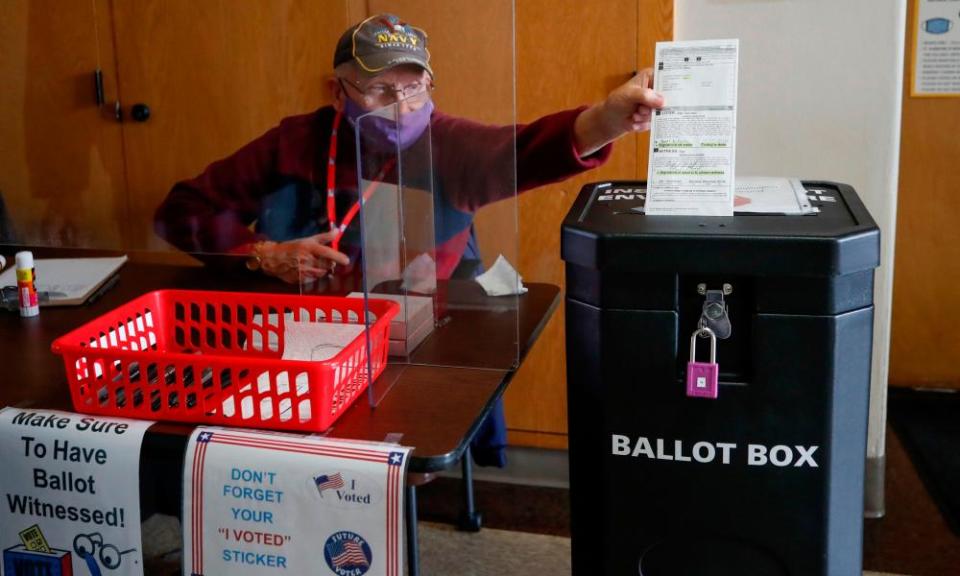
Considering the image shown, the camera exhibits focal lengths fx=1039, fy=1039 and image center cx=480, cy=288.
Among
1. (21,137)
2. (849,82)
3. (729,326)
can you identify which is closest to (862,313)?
(729,326)

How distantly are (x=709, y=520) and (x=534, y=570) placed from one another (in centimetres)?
121

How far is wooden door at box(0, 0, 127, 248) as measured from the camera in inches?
117

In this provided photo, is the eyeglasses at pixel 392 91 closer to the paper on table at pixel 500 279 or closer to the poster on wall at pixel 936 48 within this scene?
the paper on table at pixel 500 279

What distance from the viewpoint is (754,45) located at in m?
2.55

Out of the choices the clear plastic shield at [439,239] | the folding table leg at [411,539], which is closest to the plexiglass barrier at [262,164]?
the clear plastic shield at [439,239]

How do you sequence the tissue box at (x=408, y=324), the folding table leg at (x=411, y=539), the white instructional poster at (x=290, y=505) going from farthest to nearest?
the tissue box at (x=408, y=324), the folding table leg at (x=411, y=539), the white instructional poster at (x=290, y=505)

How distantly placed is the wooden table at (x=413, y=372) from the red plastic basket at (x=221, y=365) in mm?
41

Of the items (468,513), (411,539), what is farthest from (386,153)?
(468,513)

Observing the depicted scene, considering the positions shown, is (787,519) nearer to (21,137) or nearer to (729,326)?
(729,326)

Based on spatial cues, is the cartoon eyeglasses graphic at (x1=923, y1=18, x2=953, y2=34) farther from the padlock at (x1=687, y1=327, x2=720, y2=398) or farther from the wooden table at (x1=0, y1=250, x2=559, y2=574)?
the padlock at (x1=687, y1=327, x2=720, y2=398)

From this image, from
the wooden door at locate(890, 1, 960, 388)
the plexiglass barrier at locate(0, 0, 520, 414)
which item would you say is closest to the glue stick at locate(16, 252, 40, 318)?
the plexiglass barrier at locate(0, 0, 520, 414)

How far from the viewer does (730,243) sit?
1276 millimetres

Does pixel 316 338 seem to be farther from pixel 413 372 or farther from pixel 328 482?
pixel 328 482

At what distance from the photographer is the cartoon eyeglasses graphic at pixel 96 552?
1.35m
